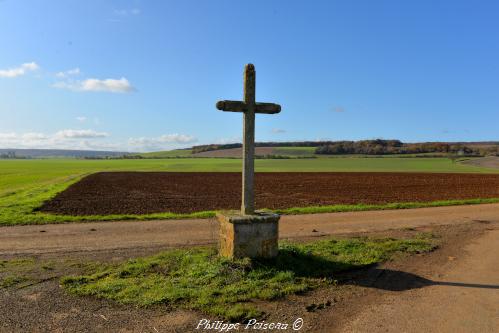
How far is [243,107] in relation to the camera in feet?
26.1

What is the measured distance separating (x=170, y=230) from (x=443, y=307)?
8265mm

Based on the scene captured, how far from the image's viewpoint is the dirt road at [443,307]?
5.34m

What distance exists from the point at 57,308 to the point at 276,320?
3102 mm

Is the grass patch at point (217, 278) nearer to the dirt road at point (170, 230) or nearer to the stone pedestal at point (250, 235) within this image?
the stone pedestal at point (250, 235)

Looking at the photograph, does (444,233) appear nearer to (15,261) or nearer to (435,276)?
(435,276)

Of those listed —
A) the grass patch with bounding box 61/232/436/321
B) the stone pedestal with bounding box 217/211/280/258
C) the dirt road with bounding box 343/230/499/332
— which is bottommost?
the dirt road with bounding box 343/230/499/332

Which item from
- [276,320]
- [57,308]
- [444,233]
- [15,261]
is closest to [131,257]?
[15,261]

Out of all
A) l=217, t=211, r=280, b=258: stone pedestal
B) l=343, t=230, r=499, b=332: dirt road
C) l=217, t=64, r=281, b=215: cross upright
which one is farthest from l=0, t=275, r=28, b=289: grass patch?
l=343, t=230, r=499, b=332: dirt road

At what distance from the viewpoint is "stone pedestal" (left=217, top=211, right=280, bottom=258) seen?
7.54 m

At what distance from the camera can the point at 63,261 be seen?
8.55 m

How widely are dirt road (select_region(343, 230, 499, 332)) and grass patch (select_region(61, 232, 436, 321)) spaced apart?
124cm

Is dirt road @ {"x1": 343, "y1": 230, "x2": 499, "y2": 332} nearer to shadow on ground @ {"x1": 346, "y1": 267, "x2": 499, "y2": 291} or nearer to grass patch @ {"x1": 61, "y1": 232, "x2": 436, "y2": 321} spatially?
shadow on ground @ {"x1": 346, "y1": 267, "x2": 499, "y2": 291}
